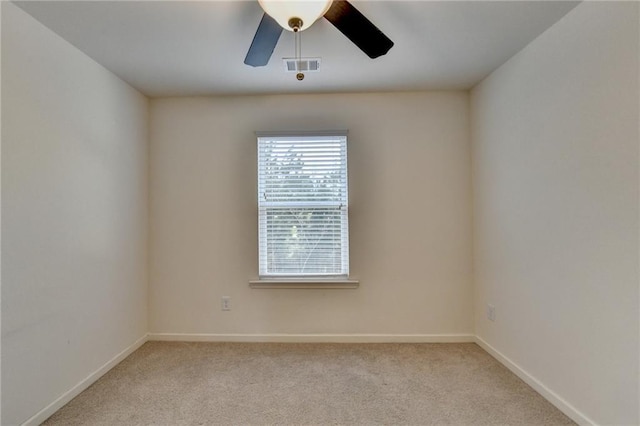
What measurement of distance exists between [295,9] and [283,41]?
787 millimetres

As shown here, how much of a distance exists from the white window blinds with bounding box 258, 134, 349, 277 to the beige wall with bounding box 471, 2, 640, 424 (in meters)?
1.32

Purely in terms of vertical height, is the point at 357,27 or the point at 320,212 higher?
the point at 357,27

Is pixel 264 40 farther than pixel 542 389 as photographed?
No

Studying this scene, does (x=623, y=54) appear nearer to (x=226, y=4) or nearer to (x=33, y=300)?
(x=226, y=4)

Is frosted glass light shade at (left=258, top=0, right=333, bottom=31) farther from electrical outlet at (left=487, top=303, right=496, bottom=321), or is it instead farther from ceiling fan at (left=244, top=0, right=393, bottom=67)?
electrical outlet at (left=487, top=303, right=496, bottom=321)

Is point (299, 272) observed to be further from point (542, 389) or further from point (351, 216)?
point (542, 389)

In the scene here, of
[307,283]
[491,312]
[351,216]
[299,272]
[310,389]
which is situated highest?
[351,216]

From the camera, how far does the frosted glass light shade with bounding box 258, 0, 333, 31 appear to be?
4.27ft

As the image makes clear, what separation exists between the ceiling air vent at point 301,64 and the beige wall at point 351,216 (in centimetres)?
57

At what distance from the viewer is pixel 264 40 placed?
1.62 meters

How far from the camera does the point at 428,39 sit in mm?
2025

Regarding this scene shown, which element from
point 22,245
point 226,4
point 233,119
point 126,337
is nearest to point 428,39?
point 226,4

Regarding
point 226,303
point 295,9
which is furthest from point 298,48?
point 226,303

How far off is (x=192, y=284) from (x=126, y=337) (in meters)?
0.66
